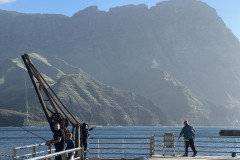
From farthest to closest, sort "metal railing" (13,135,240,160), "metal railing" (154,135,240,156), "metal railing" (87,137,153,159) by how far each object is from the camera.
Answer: "metal railing" (87,137,153,159)
"metal railing" (154,135,240,156)
"metal railing" (13,135,240,160)

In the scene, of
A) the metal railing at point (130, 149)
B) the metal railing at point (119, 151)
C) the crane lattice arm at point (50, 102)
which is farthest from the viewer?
the metal railing at point (119, 151)

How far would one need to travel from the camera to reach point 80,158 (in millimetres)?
12344

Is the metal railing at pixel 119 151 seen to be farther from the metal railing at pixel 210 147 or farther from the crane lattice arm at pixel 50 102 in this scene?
the crane lattice arm at pixel 50 102

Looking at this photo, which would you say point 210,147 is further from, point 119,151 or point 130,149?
point 119,151

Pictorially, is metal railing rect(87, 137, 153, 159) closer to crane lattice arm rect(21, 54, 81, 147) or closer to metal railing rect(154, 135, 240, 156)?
metal railing rect(154, 135, 240, 156)

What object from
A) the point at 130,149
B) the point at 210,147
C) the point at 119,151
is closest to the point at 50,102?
the point at 119,151

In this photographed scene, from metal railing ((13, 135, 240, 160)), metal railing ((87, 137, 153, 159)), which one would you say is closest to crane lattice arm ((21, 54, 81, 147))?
metal railing ((13, 135, 240, 160))

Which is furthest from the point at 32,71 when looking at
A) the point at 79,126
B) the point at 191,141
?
the point at 191,141

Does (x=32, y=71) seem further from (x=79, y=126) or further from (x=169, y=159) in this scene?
(x=169, y=159)

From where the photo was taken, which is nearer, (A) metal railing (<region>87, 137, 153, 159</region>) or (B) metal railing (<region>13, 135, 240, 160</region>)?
(B) metal railing (<region>13, 135, 240, 160</region>)

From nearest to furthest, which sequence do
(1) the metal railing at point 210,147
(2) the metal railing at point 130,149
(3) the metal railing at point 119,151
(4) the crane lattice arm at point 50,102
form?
(2) the metal railing at point 130,149 → (4) the crane lattice arm at point 50,102 → (1) the metal railing at point 210,147 → (3) the metal railing at point 119,151

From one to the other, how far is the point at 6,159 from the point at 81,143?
5325 cm

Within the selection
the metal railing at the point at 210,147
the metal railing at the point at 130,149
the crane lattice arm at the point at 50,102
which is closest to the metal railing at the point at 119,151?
the metal railing at the point at 130,149

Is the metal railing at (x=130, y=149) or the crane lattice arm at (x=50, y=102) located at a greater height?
the crane lattice arm at (x=50, y=102)
